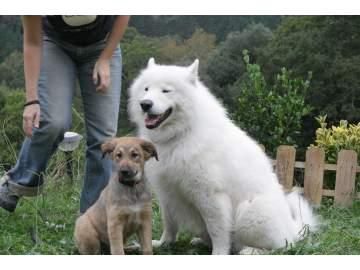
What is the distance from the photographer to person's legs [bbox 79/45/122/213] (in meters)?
4.34

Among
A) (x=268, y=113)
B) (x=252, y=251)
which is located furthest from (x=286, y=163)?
(x=252, y=251)

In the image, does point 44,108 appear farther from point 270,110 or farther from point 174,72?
point 270,110

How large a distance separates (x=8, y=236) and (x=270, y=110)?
550 cm

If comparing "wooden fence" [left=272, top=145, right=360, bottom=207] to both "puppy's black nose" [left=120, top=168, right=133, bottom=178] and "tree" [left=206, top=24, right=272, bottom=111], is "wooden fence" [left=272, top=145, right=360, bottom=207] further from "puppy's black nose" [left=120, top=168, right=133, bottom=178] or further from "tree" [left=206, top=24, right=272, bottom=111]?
"tree" [left=206, top=24, right=272, bottom=111]

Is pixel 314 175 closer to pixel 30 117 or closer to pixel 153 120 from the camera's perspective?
pixel 153 120

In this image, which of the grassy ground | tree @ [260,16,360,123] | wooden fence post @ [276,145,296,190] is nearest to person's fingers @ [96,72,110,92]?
the grassy ground

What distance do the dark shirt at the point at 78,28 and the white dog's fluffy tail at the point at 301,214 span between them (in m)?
1.95

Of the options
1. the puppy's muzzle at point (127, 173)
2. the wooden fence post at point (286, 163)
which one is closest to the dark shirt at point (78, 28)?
the puppy's muzzle at point (127, 173)

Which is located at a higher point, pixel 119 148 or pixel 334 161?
pixel 119 148

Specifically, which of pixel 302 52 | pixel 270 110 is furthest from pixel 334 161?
pixel 302 52

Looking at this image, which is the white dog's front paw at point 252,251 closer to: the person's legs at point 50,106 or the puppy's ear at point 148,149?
the puppy's ear at point 148,149

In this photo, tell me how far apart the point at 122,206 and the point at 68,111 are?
2.92ft

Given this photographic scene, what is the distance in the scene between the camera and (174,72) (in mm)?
4219

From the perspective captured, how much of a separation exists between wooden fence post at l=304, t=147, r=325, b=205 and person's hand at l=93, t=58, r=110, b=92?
394 cm
